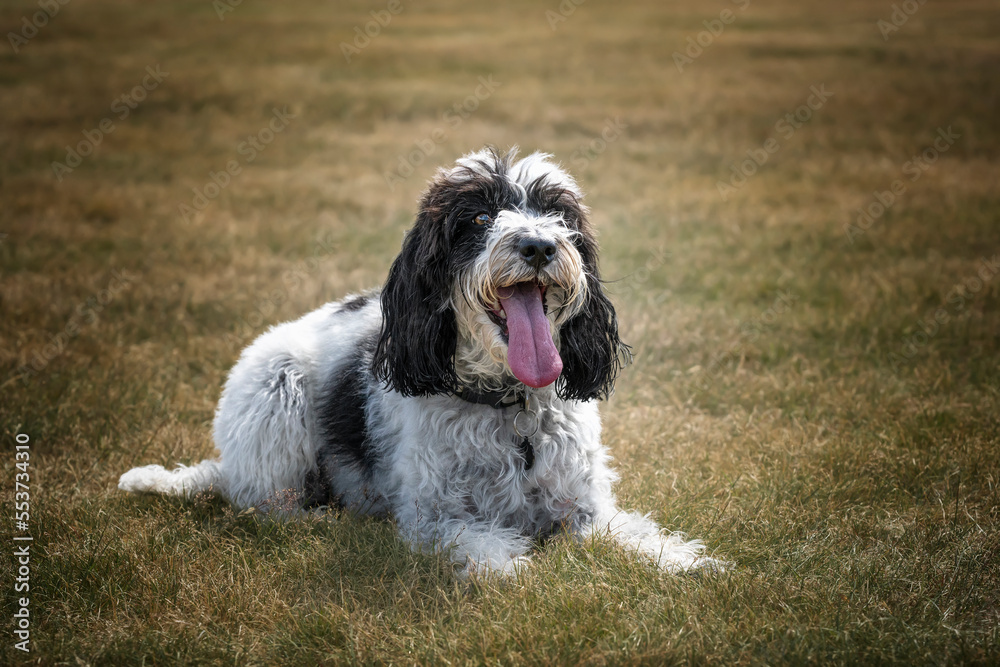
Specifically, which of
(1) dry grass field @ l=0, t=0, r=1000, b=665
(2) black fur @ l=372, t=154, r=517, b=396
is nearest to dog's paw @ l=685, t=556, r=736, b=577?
(1) dry grass field @ l=0, t=0, r=1000, b=665

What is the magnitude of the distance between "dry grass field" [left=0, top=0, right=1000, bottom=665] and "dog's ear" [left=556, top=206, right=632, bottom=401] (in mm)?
810

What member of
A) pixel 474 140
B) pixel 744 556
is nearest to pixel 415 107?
pixel 474 140

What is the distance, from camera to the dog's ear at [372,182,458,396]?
159 inches

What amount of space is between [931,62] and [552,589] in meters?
19.7

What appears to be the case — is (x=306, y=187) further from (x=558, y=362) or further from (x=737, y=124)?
(x=558, y=362)

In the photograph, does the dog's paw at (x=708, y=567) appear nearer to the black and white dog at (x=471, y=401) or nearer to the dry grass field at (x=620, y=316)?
the black and white dog at (x=471, y=401)

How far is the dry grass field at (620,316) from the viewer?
11.8ft

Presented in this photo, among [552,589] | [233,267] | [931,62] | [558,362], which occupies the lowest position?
[233,267]

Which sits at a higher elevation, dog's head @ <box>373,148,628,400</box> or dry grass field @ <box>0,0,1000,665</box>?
dog's head @ <box>373,148,628,400</box>

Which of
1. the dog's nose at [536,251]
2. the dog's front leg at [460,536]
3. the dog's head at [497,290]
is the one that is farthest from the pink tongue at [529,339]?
the dog's front leg at [460,536]

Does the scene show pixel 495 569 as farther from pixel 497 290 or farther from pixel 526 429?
pixel 497 290

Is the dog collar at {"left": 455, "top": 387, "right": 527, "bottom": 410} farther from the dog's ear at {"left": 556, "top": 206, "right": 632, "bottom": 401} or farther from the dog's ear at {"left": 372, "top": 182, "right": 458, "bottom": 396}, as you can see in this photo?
the dog's ear at {"left": 556, "top": 206, "right": 632, "bottom": 401}

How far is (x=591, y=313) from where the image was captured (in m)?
4.30

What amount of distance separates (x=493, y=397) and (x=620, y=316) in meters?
4.04
